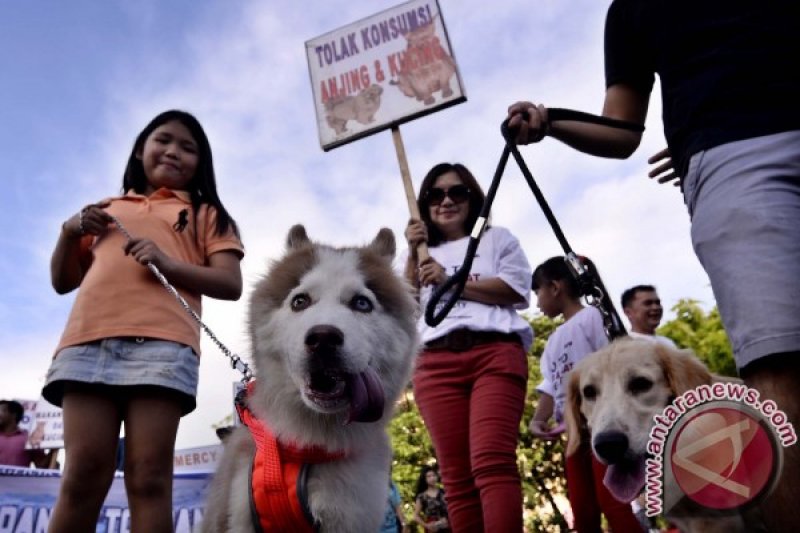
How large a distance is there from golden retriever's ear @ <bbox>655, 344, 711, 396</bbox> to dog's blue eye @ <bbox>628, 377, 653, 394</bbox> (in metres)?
0.09

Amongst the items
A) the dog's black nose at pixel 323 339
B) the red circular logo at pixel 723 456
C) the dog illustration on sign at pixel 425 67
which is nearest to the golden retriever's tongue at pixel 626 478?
the red circular logo at pixel 723 456

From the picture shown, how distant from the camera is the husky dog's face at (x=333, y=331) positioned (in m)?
2.36

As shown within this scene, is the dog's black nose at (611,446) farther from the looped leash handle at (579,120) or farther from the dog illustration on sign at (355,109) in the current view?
the dog illustration on sign at (355,109)

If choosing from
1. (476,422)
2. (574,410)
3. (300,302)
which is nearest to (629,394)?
(574,410)

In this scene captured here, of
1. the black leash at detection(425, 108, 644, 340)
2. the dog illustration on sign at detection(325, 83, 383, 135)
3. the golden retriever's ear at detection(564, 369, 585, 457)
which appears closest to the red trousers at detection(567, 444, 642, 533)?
the golden retriever's ear at detection(564, 369, 585, 457)

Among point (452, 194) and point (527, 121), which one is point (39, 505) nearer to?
point (452, 194)

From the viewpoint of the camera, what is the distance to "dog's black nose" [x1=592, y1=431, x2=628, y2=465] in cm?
251

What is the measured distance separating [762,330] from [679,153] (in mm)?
676

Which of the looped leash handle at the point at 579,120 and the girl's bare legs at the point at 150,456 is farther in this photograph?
the girl's bare legs at the point at 150,456

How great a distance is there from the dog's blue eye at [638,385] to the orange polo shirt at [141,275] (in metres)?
2.03

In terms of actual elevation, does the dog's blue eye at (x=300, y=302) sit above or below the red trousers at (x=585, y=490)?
above

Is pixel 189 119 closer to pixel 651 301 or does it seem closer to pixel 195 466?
pixel 651 301

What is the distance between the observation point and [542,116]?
2.42m

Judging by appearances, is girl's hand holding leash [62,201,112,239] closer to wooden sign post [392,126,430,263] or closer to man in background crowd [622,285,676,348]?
wooden sign post [392,126,430,263]
